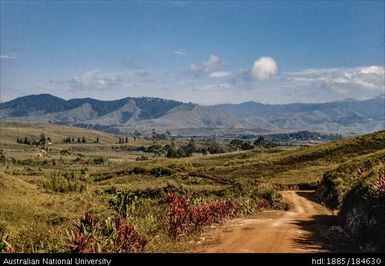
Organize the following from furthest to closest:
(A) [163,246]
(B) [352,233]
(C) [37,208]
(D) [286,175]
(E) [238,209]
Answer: (D) [286,175], (C) [37,208], (E) [238,209], (B) [352,233], (A) [163,246]

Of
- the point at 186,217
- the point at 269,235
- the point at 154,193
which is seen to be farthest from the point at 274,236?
the point at 154,193

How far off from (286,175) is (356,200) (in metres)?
52.2

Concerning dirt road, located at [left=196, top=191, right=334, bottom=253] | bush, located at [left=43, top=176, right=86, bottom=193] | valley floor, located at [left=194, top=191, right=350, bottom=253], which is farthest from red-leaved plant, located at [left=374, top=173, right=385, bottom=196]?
bush, located at [left=43, top=176, right=86, bottom=193]

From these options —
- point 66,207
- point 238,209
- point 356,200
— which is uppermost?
point 356,200

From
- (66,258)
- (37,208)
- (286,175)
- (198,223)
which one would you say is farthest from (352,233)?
(286,175)

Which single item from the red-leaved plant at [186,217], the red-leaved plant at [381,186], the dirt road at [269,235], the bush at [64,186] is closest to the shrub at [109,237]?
the dirt road at [269,235]

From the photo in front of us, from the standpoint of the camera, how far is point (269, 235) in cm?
2731

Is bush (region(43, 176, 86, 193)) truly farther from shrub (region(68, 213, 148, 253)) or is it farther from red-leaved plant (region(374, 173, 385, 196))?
red-leaved plant (region(374, 173, 385, 196))

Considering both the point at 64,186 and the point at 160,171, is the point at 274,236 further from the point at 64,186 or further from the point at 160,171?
the point at 160,171

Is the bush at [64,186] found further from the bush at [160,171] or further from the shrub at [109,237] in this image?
the shrub at [109,237]

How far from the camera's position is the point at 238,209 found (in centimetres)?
4000

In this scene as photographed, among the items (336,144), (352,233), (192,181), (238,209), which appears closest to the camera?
(352,233)

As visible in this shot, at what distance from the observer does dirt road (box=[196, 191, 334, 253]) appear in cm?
2416

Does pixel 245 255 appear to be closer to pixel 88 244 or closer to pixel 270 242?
pixel 88 244
